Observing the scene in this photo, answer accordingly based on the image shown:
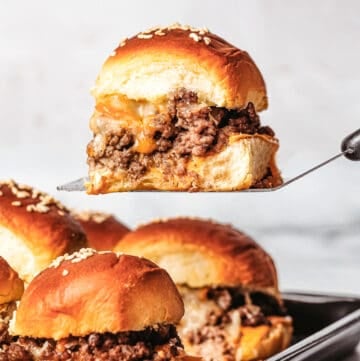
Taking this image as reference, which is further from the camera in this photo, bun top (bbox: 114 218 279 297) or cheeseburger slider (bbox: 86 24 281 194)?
bun top (bbox: 114 218 279 297)

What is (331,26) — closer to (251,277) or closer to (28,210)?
(251,277)

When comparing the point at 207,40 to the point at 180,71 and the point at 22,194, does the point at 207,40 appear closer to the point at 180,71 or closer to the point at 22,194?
the point at 180,71

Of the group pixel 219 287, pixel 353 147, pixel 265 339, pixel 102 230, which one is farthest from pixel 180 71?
pixel 102 230

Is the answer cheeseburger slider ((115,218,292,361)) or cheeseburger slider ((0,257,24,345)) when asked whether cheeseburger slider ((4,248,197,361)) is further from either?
cheeseburger slider ((115,218,292,361))

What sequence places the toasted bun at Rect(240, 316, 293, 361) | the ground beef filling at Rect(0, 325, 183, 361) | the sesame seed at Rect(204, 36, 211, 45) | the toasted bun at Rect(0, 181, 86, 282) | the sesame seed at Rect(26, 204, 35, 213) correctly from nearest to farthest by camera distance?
1. the ground beef filling at Rect(0, 325, 183, 361)
2. the sesame seed at Rect(204, 36, 211, 45)
3. the toasted bun at Rect(0, 181, 86, 282)
4. the sesame seed at Rect(26, 204, 35, 213)
5. the toasted bun at Rect(240, 316, 293, 361)

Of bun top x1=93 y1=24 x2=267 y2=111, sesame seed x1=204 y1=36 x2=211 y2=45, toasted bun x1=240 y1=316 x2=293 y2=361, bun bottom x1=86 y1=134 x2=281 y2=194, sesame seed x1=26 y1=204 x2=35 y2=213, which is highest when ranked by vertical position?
sesame seed x1=204 y1=36 x2=211 y2=45

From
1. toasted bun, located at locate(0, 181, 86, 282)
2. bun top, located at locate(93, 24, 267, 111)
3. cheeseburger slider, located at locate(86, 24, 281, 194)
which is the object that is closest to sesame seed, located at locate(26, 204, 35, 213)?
toasted bun, located at locate(0, 181, 86, 282)
